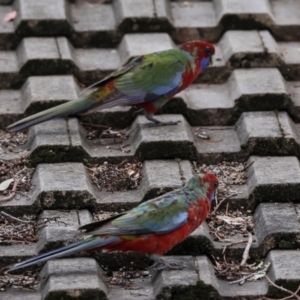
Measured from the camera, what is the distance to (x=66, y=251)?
152 inches

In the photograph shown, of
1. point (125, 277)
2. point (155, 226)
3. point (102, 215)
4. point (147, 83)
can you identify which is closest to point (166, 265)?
point (125, 277)

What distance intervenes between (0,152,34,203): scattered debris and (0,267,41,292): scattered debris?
1.47ft

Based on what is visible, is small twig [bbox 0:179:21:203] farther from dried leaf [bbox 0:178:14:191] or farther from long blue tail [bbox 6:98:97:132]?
long blue tail [bbox 6:98:97:132]

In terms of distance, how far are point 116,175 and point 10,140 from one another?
0.61 meters

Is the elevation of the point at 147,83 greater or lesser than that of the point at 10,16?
lesser

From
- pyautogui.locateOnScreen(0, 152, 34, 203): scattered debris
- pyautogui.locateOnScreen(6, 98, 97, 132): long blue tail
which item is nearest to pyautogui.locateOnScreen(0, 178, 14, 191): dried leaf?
pyautogui.locateOnScreen(0, 152, 34, 203): scattered debris

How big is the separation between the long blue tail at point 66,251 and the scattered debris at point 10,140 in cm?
94

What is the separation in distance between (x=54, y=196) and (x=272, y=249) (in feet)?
3.00

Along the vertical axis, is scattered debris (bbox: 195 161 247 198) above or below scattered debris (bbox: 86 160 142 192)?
below

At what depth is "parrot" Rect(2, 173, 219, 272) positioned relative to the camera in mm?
3918

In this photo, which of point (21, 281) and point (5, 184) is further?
point (5, 184)

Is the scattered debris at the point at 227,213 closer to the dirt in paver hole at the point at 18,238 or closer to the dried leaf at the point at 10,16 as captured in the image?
A: the dirt in paver hole at the point at 18,238

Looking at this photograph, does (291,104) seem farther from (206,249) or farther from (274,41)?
(206,249)

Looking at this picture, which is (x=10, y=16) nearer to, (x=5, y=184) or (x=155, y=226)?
(x=5, y=184)
